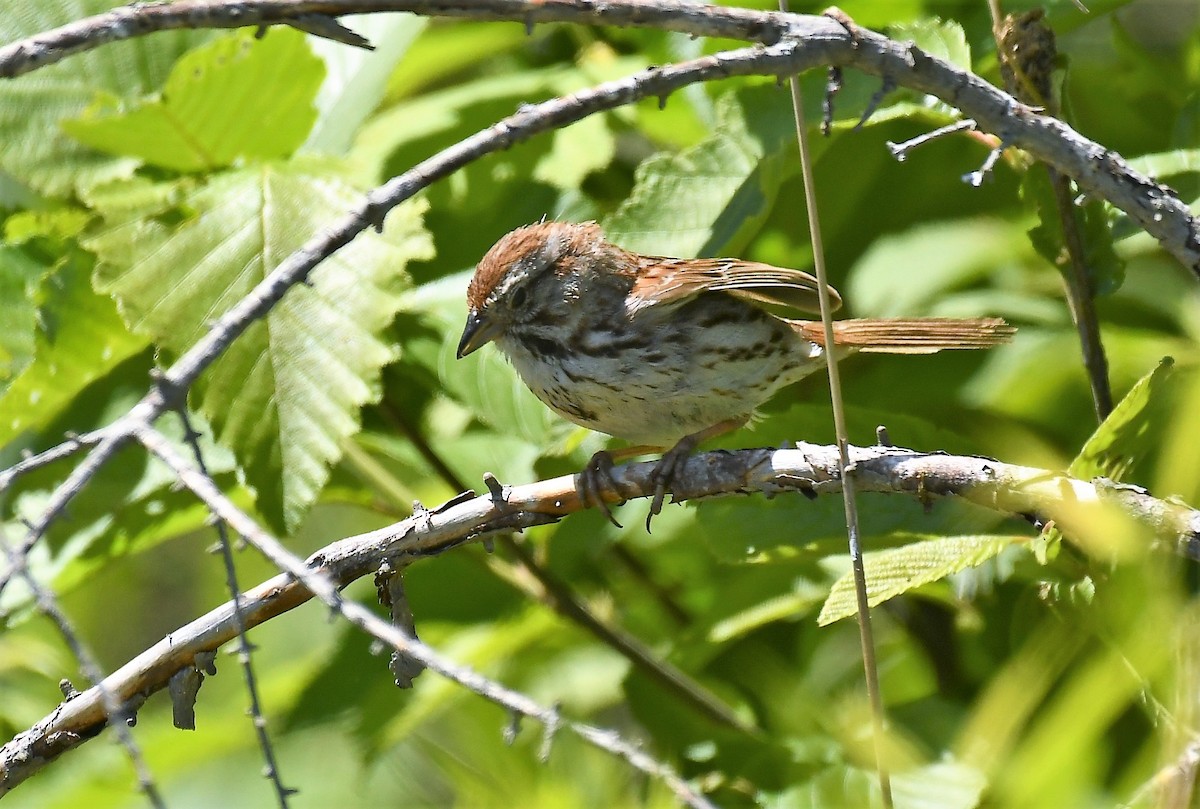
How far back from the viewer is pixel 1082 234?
2703mm

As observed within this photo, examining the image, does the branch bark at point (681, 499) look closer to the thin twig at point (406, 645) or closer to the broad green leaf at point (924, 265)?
the thin twig at point (406, 645)

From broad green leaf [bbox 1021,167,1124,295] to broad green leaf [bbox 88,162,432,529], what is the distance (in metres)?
1.38

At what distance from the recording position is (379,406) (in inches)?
131

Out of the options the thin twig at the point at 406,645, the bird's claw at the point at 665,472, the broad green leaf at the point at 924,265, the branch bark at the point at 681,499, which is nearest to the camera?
the thin twig at the point at 406,645

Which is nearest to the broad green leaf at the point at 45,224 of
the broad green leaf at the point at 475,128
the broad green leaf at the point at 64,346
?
the broad green leaf at the point at 64,346

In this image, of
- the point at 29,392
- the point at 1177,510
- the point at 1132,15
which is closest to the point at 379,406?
the point at 29,392

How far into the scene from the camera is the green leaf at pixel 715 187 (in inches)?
115

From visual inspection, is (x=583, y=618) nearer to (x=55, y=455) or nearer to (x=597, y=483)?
(x=597, y=483)

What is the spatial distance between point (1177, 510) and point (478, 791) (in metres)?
1.22

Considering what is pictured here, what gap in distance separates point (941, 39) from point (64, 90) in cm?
232

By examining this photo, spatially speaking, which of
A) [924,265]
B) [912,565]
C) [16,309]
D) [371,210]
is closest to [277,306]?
[16,309]

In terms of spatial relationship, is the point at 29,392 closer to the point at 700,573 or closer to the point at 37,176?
the point at 37,176

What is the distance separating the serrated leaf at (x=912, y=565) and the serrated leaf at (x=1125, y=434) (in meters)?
0.24

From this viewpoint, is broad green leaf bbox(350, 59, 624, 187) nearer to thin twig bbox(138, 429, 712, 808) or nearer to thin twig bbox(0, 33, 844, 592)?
thin twig bbox(0, 33, 844, 592)
